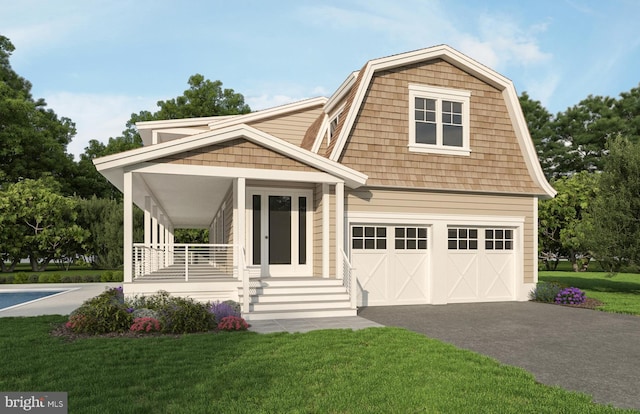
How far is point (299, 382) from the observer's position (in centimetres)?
498

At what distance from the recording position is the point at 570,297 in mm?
12508

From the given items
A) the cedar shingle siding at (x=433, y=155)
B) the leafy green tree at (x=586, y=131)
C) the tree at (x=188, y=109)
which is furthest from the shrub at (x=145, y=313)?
the leafy green tree at (x=586, y=131)

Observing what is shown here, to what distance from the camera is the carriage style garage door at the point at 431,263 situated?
39.8 feet

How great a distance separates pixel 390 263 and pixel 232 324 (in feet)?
18.0

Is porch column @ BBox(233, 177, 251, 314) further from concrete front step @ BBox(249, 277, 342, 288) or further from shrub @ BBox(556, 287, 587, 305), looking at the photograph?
shrub @ BBox(556, 287, 587, 305)

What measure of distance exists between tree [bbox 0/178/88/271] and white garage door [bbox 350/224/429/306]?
1824cm

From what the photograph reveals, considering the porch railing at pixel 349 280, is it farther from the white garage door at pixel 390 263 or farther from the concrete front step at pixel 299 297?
the white garage door at pixel 390 263

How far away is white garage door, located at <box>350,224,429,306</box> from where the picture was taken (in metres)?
12.1

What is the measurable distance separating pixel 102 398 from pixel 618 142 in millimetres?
16087

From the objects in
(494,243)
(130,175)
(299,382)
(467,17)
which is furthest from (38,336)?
(494,243)

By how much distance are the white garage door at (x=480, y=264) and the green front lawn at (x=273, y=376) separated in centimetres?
592

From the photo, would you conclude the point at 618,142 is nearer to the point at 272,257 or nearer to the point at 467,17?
the point at 467,17

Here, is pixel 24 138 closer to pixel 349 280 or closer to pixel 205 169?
pixel 205 169

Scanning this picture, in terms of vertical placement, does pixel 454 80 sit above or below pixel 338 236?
above
